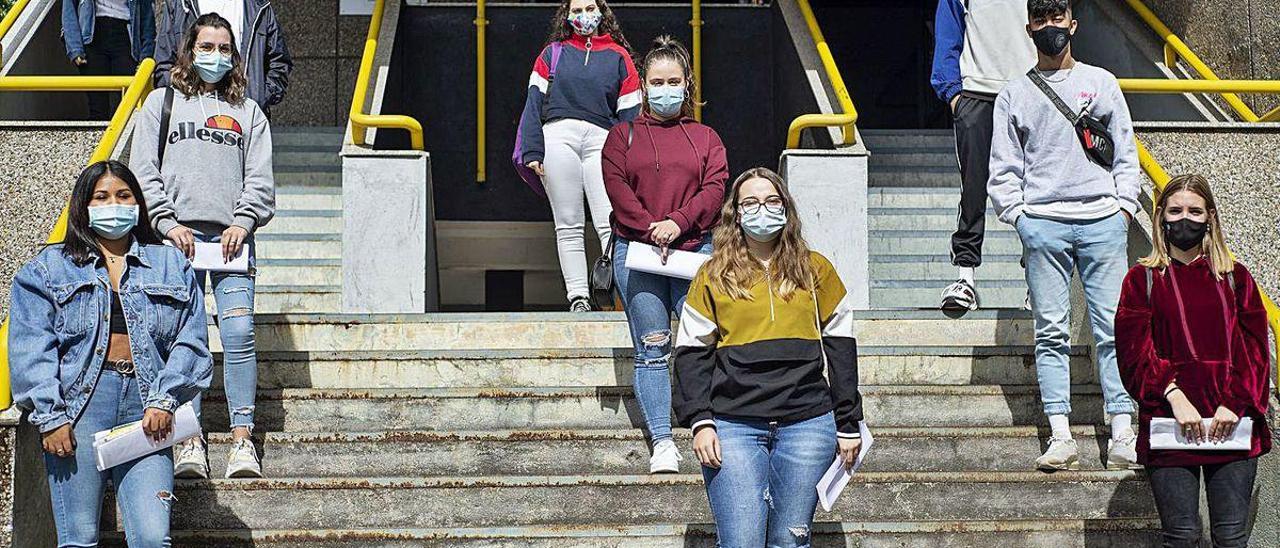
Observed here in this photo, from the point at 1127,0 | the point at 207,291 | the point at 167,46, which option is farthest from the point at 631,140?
the point at 1127,0

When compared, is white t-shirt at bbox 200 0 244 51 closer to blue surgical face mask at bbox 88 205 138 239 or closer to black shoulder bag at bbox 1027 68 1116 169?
blue surgical face mask at bbox 88 205 138 239

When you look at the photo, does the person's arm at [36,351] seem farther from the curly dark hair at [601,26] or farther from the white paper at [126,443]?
the curly dark hair at [601,26]

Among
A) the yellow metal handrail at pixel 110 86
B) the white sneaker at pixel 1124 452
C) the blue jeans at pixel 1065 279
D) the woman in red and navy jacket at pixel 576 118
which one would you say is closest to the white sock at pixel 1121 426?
the white sneaker at pixel 1124 452

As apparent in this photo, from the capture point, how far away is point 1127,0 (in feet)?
39.1

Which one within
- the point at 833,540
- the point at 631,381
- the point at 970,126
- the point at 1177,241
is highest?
the point at 970,126

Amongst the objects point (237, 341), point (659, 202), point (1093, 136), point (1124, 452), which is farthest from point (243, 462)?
point (1093, 136)

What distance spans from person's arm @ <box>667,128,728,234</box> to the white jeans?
4.52 ft

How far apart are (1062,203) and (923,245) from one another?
Result: 3.20 meters

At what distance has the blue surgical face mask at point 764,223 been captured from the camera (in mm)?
5242

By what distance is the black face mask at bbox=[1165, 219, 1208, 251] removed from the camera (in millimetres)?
5707

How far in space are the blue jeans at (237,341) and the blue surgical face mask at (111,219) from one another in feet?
3.30

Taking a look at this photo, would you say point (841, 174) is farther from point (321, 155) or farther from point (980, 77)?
point (321, 155)

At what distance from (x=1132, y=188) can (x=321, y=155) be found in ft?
21.2

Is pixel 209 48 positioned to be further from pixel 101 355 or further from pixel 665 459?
pixel 665 459
